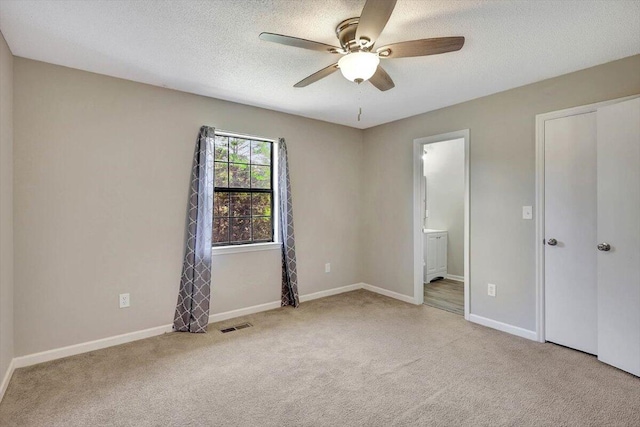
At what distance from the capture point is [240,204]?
374 centimetres

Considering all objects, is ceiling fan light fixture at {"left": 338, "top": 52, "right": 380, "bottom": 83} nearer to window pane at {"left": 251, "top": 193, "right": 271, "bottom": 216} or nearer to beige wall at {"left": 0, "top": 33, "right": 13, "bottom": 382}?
window pane at {"left": 251, "top": 193, "right": 271, "bottom": 216}

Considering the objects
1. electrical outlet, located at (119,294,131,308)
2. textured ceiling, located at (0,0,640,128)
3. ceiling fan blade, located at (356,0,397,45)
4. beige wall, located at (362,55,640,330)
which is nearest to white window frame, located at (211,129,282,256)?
textured ceiling, located at (0,0,640,128)

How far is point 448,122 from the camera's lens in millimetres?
3688

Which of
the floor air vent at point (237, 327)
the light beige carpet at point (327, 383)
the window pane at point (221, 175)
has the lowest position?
the light beige carpet at point (327, 383)

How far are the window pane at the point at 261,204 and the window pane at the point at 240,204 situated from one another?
0.25 feet

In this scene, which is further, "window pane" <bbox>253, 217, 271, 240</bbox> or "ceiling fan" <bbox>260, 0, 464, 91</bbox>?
"window pane" <bbox>253, 217, 271, 240</bbox>

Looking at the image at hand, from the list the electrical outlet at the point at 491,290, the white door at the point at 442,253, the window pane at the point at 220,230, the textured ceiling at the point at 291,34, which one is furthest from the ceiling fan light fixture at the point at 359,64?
the white door at the point at 442,253

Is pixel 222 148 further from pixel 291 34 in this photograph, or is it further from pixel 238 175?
pixel 291 34

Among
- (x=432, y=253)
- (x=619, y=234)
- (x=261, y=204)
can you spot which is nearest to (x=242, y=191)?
(x=261, y=204)

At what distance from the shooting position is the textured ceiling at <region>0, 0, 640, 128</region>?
1859mm

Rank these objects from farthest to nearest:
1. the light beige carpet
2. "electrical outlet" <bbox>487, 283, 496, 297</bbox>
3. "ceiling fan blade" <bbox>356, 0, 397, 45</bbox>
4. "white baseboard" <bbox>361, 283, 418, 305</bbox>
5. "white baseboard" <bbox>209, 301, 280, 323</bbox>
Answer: "white baseboard" <bbox>361, 283, 418, 305</bbox>, "white baseboard" <bbox>209, 301, 280, 323</bbox>, "electrical outlet" <bbox>487, 283, 496, 297</bbox>, the light beige carpet, "ceiling fan blade" <bbox>356, 0, 397, 45</bbox>

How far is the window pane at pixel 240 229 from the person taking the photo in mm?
3688

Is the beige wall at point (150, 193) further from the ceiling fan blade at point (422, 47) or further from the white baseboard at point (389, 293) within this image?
Answer: the ceiling fan blade at point (422, 47)

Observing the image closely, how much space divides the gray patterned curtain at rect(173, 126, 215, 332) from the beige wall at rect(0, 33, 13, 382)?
1.24 m
